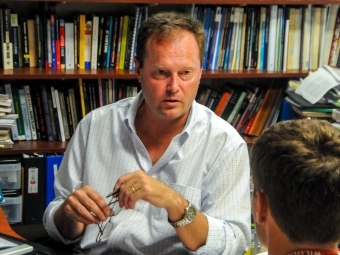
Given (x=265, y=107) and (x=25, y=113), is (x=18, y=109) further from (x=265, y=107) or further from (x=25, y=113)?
(x=265, y=107)

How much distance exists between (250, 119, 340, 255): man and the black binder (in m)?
1.88

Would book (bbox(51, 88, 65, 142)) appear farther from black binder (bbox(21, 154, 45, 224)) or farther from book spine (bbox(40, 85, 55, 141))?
black binder (bbox(21, 154, 45, 224))

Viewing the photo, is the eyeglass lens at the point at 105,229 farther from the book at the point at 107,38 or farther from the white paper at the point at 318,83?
the white paper at the point at 318,83

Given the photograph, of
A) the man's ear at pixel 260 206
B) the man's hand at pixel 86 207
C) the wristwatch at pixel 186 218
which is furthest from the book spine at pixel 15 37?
the man's ear at pixel 260 206

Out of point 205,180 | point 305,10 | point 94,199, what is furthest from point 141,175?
point 305,10

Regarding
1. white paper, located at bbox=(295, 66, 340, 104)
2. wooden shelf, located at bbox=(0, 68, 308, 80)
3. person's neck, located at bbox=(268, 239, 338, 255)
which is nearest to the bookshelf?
wooden shelf, located at bbox=(0, 68, 308, 80)

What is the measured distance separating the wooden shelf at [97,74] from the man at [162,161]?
0.78m

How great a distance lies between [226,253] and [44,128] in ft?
4.78

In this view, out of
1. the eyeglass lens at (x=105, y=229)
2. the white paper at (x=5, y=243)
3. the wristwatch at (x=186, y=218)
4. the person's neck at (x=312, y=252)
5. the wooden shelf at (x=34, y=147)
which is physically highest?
the person's neck at (x=312, y=252)

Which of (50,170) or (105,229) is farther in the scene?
(50,170)

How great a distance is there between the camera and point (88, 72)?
2.83 meters

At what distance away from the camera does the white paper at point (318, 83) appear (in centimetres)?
281

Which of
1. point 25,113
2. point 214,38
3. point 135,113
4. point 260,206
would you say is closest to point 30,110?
point 25,113

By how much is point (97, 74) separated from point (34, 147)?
447mm
